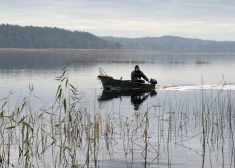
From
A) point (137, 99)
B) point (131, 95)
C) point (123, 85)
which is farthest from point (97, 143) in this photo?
point (123, 85)

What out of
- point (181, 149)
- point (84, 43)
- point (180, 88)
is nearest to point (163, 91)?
point (180, 88)

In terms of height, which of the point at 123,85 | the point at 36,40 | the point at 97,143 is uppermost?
the point at 36,40

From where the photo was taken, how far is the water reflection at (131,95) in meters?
25.5

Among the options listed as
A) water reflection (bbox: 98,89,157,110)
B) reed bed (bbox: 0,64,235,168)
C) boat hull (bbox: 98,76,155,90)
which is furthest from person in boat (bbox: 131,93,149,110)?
reed bed (bbox: 0,64,235,168)

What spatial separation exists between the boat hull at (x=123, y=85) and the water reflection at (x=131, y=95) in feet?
0.86

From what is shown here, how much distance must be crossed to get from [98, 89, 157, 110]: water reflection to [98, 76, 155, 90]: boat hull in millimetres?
261

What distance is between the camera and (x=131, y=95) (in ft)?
90.4

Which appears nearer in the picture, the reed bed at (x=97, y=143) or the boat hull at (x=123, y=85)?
the reed bed at (x=97, y=143)

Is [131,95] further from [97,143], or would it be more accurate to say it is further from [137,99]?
[97,143]

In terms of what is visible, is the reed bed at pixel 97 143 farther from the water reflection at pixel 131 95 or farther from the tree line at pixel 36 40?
the tree line at pixel 36 40

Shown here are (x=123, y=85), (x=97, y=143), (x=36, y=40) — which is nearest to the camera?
(x=97, y=143)

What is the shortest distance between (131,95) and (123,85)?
1763 millimetres

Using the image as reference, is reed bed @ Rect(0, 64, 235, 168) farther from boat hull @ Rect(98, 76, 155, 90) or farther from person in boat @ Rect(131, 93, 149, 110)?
boat hull @ Rect(98, 76, 155, 90)

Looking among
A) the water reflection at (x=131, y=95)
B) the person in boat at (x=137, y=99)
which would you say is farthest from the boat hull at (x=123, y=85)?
the person in boat at (x=137, y=99)
